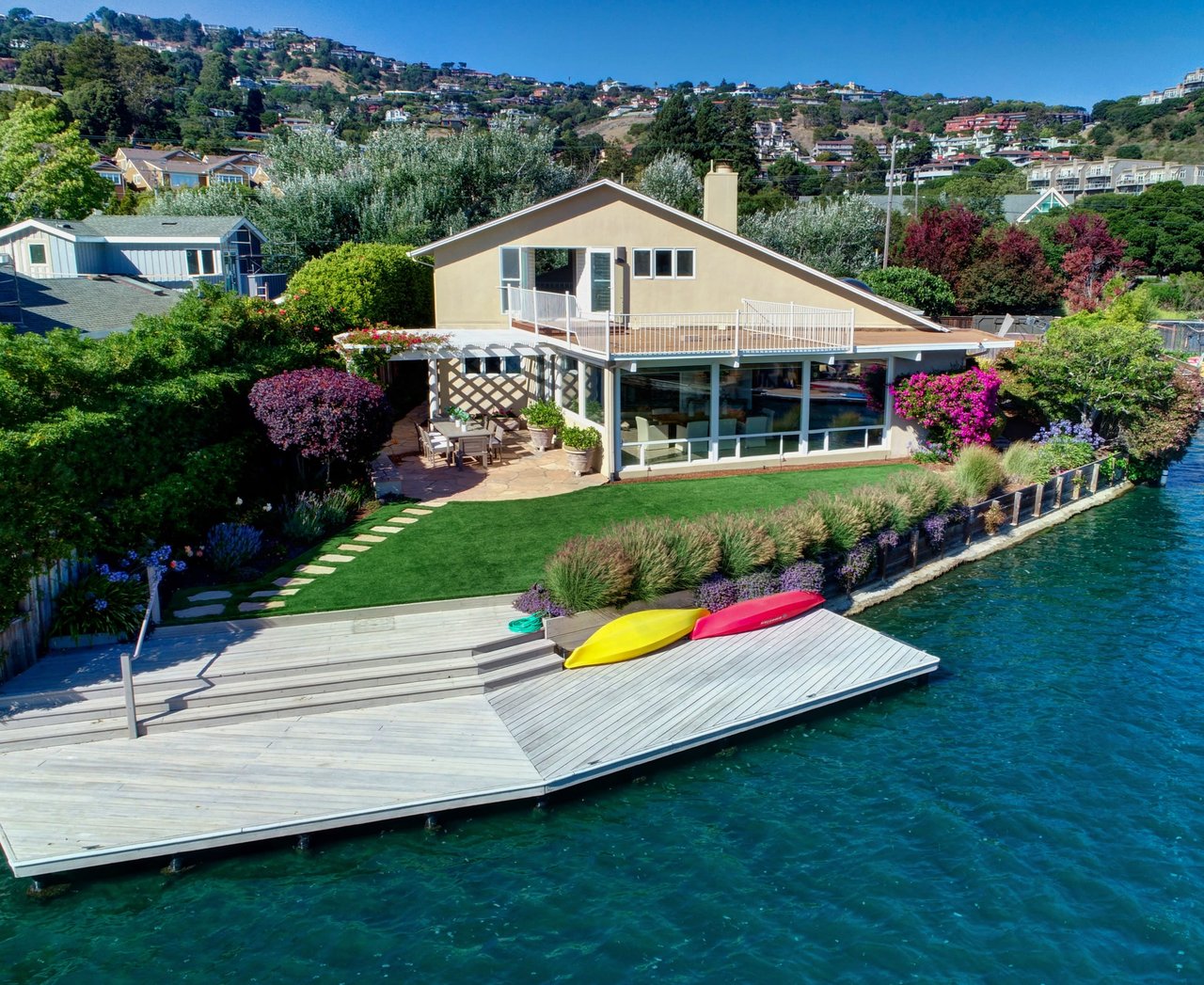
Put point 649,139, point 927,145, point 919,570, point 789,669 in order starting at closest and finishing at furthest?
point 789,669 < point 919,570 < point 649,139 < point 927,145

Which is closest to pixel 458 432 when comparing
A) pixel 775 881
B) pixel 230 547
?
pixel 230 547

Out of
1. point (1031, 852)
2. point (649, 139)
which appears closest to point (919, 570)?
point (1031, 852)

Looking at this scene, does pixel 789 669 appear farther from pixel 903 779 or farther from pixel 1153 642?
pixel 1153 642

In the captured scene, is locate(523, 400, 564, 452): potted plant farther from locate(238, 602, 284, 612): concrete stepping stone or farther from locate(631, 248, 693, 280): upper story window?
locate(238, 602, 284, 612): concrete stepping stone

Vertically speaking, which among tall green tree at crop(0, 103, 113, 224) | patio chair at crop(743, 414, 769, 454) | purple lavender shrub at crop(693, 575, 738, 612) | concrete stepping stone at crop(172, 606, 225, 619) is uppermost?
tall green tree at crop(0, 103, 113, 224)

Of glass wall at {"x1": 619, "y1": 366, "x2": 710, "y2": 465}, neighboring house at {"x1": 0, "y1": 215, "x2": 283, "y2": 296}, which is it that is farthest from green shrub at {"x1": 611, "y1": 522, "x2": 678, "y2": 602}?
neighboring house at {"x1": 0, "y1": 215, "x2": 283, "y2": 296}

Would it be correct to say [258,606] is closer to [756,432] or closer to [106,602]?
[106,602]
